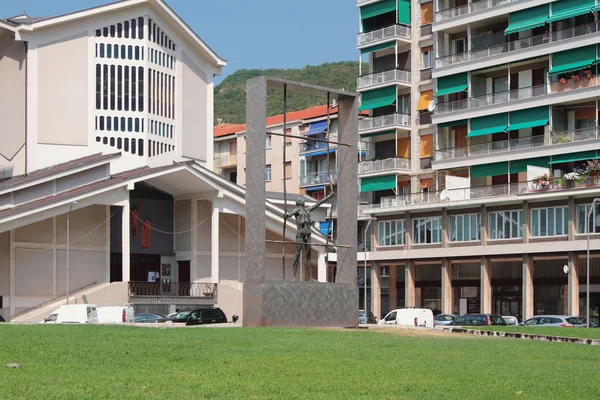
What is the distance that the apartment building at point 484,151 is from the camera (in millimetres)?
64250

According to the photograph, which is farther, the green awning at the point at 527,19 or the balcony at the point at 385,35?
the balcony at the point at 385,35

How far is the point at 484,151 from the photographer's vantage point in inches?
2753

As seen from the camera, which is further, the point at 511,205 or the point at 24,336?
the point at 511,205

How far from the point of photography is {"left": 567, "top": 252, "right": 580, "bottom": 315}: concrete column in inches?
2472

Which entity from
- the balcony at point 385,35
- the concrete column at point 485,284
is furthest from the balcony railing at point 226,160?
the concrete column at point 485,284

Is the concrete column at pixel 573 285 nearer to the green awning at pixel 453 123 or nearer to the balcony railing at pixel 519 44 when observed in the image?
the green awning at pixel 453 123

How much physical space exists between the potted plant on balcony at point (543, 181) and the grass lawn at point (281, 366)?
37658mm

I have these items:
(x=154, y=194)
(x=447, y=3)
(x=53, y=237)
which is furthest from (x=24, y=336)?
(x=447, y=3)

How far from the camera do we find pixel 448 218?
71000 mm

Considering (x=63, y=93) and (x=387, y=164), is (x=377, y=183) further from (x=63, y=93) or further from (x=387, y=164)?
(x=63, y=93)

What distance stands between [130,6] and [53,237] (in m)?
16.2

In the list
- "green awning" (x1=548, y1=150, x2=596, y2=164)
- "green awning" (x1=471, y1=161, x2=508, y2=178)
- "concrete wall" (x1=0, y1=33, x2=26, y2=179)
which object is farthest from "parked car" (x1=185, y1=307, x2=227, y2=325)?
"green awning" (x1=471, y1=161, x2=508, y2=178)

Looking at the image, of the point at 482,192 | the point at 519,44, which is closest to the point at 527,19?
the point at 519,44

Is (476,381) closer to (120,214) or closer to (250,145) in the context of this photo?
(250,145)
